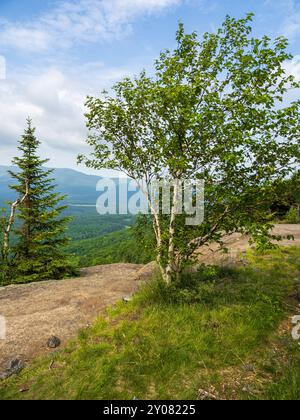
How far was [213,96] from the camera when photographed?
8.31 metres

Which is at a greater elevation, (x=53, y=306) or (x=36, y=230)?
(x=36, y=230)

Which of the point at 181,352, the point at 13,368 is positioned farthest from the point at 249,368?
the point at 13,368

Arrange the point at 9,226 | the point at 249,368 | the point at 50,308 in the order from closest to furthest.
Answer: the point at 249,368 → the point at 50,308 → the point at 9,226

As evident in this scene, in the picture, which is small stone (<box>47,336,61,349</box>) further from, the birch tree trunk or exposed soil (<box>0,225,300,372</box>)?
the birch tree trunk

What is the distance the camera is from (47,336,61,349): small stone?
7.87m

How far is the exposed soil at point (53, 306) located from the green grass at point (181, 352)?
32.8 inches

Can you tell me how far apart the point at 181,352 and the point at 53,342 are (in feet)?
12.6

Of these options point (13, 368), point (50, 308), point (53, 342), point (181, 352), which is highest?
point (181, 352)

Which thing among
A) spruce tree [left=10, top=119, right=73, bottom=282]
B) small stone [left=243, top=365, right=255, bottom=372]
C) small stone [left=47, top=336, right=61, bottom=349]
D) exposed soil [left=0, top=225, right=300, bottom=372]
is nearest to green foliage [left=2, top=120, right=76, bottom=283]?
spruce tree [left=10, top=119, right=73, bottom=282]

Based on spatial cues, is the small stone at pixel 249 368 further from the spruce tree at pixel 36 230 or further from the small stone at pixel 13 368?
the spruce tree at pixel 36 230

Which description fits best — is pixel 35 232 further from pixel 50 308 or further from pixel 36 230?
pixel 50 308

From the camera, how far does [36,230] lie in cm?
2106
